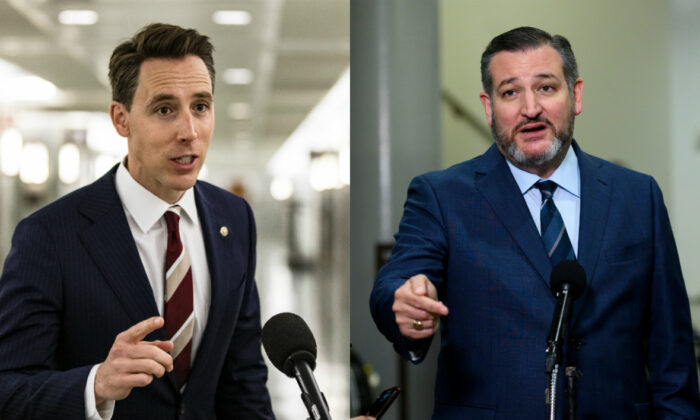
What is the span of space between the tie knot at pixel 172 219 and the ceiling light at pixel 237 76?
42 cm

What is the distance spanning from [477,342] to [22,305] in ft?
4.12

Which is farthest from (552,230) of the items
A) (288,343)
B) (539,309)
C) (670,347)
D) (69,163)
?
(69,163)

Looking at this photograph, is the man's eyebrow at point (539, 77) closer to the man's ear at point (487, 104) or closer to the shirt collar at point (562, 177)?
the man's ear at point (487, 104)

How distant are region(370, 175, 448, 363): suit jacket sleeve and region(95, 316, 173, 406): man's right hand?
0.61 metres

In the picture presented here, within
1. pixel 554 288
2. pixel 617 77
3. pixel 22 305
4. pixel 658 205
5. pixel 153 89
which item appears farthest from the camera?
pixel 617 77

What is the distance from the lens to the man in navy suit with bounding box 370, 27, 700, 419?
2387 millimetres

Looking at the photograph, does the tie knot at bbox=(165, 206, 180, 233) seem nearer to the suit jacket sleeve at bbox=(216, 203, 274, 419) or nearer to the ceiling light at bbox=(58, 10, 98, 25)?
the suit jacket sleeve at bbox=(216, 203, 274, 419)

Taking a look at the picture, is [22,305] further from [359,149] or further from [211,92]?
[359,149]

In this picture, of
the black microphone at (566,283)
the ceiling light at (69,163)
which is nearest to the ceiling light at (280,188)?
the ceiling light at (69,163)

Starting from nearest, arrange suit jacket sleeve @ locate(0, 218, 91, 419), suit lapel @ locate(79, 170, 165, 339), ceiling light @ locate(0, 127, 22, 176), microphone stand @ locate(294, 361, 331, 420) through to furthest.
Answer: microphone stand @ locate(294, 361, 331, 420) < suit jacket sleeve @ locate(0, 218, 91, 419) < suit lapel @ locate(79, 170, 165, 339) < ceiling light @ locate(0, 127, 22, 176)

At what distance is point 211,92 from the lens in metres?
2.39

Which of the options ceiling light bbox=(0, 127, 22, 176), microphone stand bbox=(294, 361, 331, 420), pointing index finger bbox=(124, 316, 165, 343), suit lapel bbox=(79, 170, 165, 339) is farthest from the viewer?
ceiling light bbox=(0, 127, 22, 176)

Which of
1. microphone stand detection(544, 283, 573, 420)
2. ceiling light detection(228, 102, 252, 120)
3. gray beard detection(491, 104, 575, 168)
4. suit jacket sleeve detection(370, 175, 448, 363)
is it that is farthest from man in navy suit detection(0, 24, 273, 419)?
microphone stand detection(544, 283, 573, 420)

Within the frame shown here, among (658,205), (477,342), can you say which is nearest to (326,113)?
(477,342)
